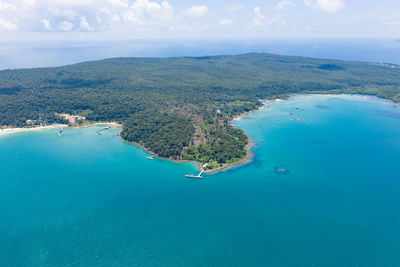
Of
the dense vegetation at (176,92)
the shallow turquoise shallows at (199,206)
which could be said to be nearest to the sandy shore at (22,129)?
the dense vegetation at (176,92)

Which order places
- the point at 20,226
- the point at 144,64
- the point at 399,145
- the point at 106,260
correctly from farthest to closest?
1. the point at 144,64
2. the point at 399,145
3. the point at 20,226
4. the point at 106,260

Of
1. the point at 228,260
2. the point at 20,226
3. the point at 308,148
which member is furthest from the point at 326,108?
the point at 20,226

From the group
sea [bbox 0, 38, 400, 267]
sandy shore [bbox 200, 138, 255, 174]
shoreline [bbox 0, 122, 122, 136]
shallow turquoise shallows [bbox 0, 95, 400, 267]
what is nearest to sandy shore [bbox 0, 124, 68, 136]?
shoreline [bbox 0, 122, 122, 136]

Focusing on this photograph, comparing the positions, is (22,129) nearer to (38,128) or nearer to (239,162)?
Result: (38,128)

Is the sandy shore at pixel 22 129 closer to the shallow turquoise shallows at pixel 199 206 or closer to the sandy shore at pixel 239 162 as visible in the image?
the shallow turquoise shallows at pixel 199 206

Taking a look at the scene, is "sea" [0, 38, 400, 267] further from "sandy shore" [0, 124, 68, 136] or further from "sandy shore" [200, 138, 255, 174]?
"sandy shore" [0, 124, 68, 136]

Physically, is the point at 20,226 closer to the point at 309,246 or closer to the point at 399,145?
the point at 309,246

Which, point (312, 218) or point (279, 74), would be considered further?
point (279, 74)
